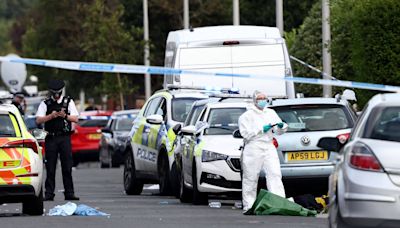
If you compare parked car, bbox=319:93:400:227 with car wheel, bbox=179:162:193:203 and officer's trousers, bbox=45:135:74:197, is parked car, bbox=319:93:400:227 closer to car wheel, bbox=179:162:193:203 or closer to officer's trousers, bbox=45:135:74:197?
car wheel, bbox=179:162:193:203

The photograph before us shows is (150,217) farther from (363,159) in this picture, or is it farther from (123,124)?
Result: (123,124)

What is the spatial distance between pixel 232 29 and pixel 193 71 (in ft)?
4.78

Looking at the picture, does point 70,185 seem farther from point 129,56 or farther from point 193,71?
point 129,56

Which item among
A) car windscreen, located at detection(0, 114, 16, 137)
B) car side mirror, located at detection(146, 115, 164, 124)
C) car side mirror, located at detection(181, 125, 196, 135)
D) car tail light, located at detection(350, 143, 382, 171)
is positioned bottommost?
car side mirror, located at detection(146, 115, 164, 124)

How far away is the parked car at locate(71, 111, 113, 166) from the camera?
138 feet

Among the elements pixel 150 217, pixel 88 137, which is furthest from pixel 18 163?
pixel 88 137

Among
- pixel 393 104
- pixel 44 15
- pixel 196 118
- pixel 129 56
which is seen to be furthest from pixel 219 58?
pixel 44 15

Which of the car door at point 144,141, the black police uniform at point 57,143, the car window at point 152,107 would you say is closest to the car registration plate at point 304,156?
the black police uniform at point 57,143

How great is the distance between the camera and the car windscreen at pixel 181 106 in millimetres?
23188

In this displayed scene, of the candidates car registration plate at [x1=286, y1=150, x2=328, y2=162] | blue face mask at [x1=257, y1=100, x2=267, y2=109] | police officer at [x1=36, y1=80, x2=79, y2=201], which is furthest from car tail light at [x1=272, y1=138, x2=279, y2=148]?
police officer at [x1=36, y1=80, x2=79, y2=201]

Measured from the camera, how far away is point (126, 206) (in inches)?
787

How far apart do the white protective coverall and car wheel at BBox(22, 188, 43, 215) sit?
2.56 metres

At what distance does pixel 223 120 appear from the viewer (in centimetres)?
2031

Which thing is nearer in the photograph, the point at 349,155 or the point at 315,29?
the point at 349,155
